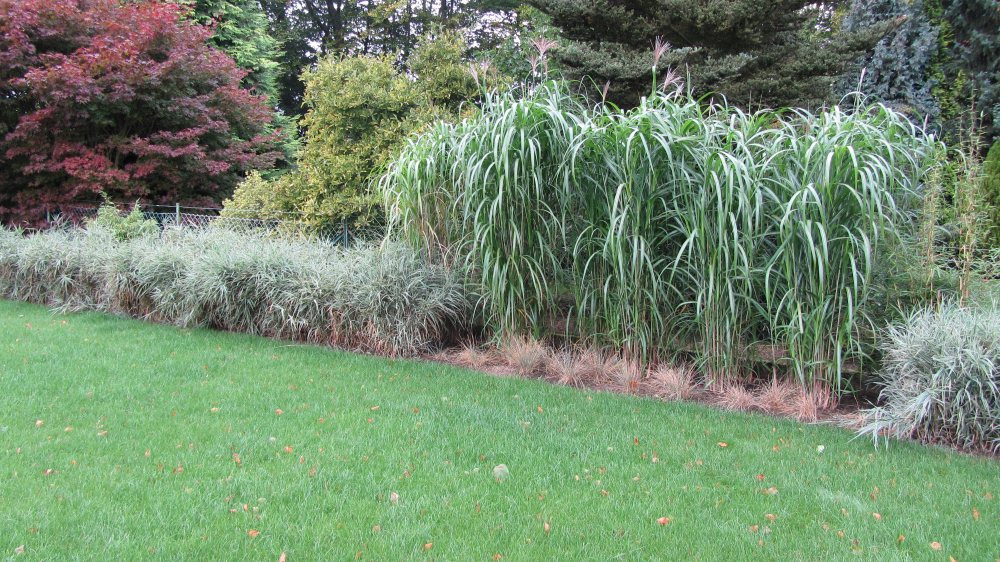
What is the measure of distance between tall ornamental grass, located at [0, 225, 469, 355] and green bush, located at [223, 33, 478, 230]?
119 centimetres

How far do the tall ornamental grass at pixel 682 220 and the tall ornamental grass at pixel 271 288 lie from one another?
23.1 inches

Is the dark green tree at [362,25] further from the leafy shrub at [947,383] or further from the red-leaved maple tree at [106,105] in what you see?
the leafy shrub at [947,383]

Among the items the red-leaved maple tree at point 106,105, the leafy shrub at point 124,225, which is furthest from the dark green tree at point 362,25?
the leafy shrub at point 124,225

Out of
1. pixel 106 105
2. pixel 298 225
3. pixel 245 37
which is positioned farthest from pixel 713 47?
pixel 245 37

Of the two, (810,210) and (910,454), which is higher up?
(810,210)

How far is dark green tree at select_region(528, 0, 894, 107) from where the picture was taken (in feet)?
24.7

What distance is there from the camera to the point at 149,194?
11.7 meters

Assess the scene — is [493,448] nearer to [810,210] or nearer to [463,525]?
[463,525]

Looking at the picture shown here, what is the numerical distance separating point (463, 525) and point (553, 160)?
2805 mm

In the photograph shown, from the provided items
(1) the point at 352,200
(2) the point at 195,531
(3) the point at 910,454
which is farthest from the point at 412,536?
(1) the point at 352,200

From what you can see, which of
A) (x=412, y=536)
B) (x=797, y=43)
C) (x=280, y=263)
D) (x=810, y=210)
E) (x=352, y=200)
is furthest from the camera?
(x=797, y=43)

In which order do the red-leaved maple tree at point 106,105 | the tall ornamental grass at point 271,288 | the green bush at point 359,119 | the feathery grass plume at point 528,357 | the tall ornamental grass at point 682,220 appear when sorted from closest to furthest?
the tall ornamental grass at point 682,220
the feathery grass plume at point 528,357
the tall ornamental grass at point 271,288
the green bush at point 359,119
the red-leaved maple tree at point 106,105

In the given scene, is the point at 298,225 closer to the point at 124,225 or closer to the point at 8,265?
the point at 124,225

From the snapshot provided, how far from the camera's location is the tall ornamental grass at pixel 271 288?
5.07 m
